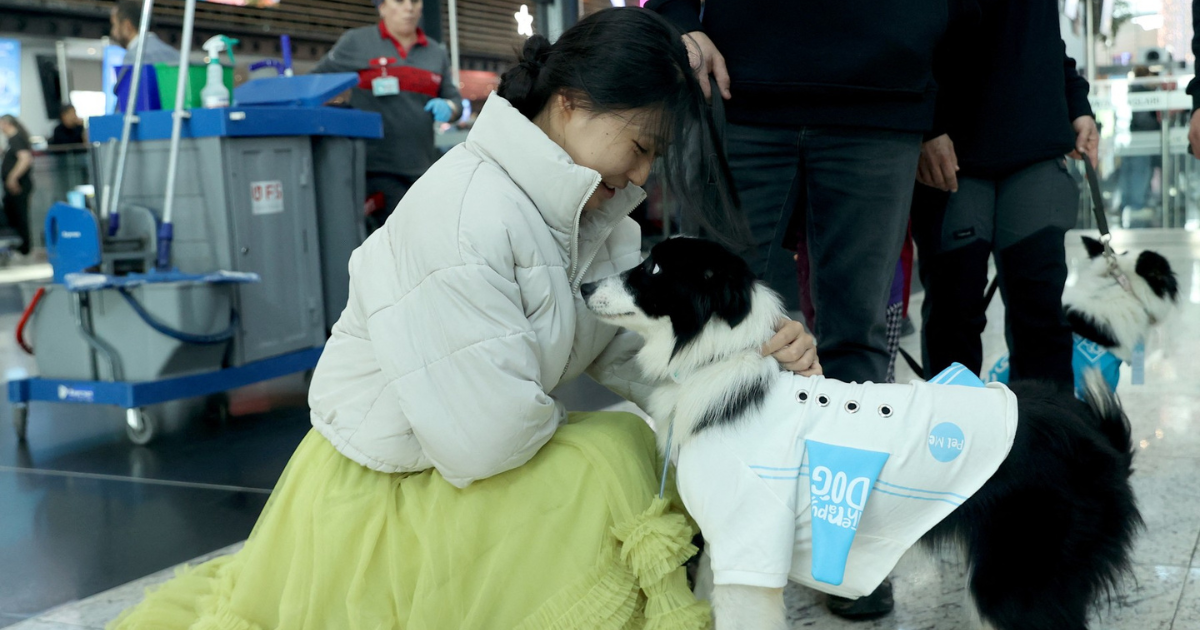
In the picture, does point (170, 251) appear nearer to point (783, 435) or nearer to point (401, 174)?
point (401, 174)

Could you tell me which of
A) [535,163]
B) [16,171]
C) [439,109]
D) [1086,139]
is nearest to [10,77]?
[16,171]

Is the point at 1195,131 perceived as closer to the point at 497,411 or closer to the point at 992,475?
the point at 992,475

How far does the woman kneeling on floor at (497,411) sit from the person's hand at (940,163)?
0.85 metres

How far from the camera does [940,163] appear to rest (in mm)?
2146

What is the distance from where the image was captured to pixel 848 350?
5.99 ft

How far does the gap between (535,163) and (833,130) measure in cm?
66

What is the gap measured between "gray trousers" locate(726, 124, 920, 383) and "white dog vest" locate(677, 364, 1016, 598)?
17.3 inches

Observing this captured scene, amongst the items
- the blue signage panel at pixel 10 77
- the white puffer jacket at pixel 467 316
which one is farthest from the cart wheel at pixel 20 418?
the blue signage panel at pixel 10 77

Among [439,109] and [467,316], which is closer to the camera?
[467,316]

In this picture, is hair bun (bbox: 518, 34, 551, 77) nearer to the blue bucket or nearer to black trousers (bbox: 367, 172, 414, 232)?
the blue bucket

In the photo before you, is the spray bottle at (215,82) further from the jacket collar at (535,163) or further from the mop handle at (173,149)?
the jacket collar at (535,163)

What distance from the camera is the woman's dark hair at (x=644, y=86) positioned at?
1373 mm

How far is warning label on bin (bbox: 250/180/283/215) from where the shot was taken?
3.27 metres

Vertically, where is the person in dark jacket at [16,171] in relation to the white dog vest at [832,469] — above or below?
above
